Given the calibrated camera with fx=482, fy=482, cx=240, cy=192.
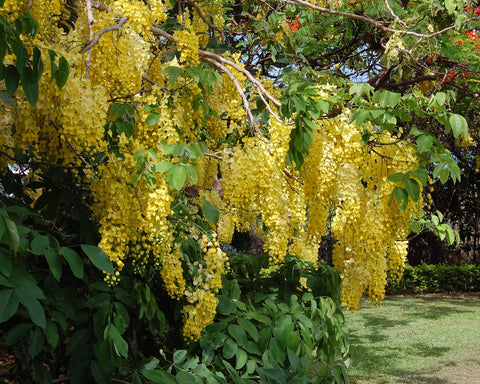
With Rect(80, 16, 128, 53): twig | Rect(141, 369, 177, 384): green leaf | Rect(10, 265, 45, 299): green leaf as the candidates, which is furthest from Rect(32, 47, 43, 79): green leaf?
Rect(141, 369, 177, 384): green leaf

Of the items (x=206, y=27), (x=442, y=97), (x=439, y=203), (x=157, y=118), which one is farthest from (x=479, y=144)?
(x=157, y=118)

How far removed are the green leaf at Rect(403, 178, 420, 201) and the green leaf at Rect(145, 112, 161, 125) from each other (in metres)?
1.09

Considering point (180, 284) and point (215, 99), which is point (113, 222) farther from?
point (215, 99)

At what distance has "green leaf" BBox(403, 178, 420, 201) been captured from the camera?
2072mm

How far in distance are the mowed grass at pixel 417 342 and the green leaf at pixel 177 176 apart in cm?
219

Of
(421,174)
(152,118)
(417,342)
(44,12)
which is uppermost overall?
(44,12)

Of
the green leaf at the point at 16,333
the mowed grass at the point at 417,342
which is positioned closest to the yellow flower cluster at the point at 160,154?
the green leaf at the point at 16,333

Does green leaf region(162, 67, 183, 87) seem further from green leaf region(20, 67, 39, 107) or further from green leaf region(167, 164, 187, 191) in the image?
green leaf region(20, 67, 39, 107)

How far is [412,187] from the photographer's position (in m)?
2.08

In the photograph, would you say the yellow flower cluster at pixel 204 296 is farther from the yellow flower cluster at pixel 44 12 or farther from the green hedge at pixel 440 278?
the green hedge at pixel 440 278

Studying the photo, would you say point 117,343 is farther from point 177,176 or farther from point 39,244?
point 177,176

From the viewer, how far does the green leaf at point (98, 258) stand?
5.48ft

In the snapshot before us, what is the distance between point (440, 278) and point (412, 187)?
36.9 ft

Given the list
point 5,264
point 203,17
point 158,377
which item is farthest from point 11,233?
point 203,17
